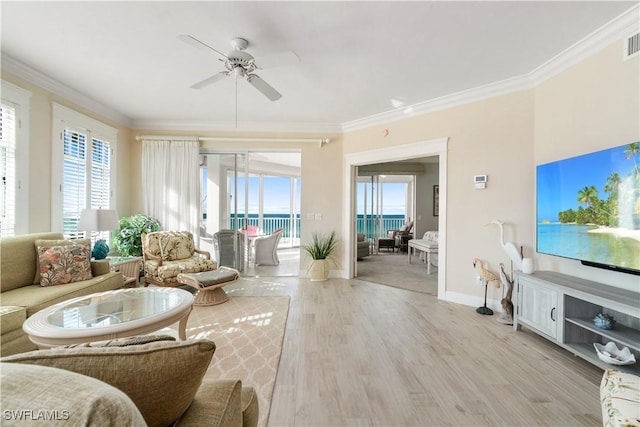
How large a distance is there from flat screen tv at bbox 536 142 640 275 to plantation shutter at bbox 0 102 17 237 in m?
5.68

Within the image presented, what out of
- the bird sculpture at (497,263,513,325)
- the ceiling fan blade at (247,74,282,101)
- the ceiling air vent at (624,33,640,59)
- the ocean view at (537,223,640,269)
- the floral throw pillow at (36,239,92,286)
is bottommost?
the bird sculpture at (497,263,513,325)

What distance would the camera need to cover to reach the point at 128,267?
3.89 meters

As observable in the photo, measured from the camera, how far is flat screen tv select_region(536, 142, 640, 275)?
2.04 m

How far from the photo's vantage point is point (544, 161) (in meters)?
3.11

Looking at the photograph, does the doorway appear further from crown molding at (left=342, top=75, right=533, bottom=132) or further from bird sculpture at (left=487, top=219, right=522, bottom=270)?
bird sculpture at (left=487, top=219, right=522, bottom=270)

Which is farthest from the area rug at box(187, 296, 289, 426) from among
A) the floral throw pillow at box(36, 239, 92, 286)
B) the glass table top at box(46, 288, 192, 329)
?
the floral throw pillow at box(36, 239, 92, 286)

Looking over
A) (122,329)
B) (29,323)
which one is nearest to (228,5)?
(122,329)

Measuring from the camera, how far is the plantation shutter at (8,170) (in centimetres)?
289

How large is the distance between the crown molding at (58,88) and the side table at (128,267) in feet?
7.44

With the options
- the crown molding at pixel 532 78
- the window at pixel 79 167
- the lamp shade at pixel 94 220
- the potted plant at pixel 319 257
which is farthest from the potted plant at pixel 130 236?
the crown molding at pixel 532 78

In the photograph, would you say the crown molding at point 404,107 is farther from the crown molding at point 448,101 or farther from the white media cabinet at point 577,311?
the white media cabinet at point 577,311

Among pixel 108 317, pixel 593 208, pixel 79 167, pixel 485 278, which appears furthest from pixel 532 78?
pixel 79 167

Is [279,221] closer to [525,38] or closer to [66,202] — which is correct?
[66,202]

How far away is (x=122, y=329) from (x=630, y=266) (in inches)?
146
